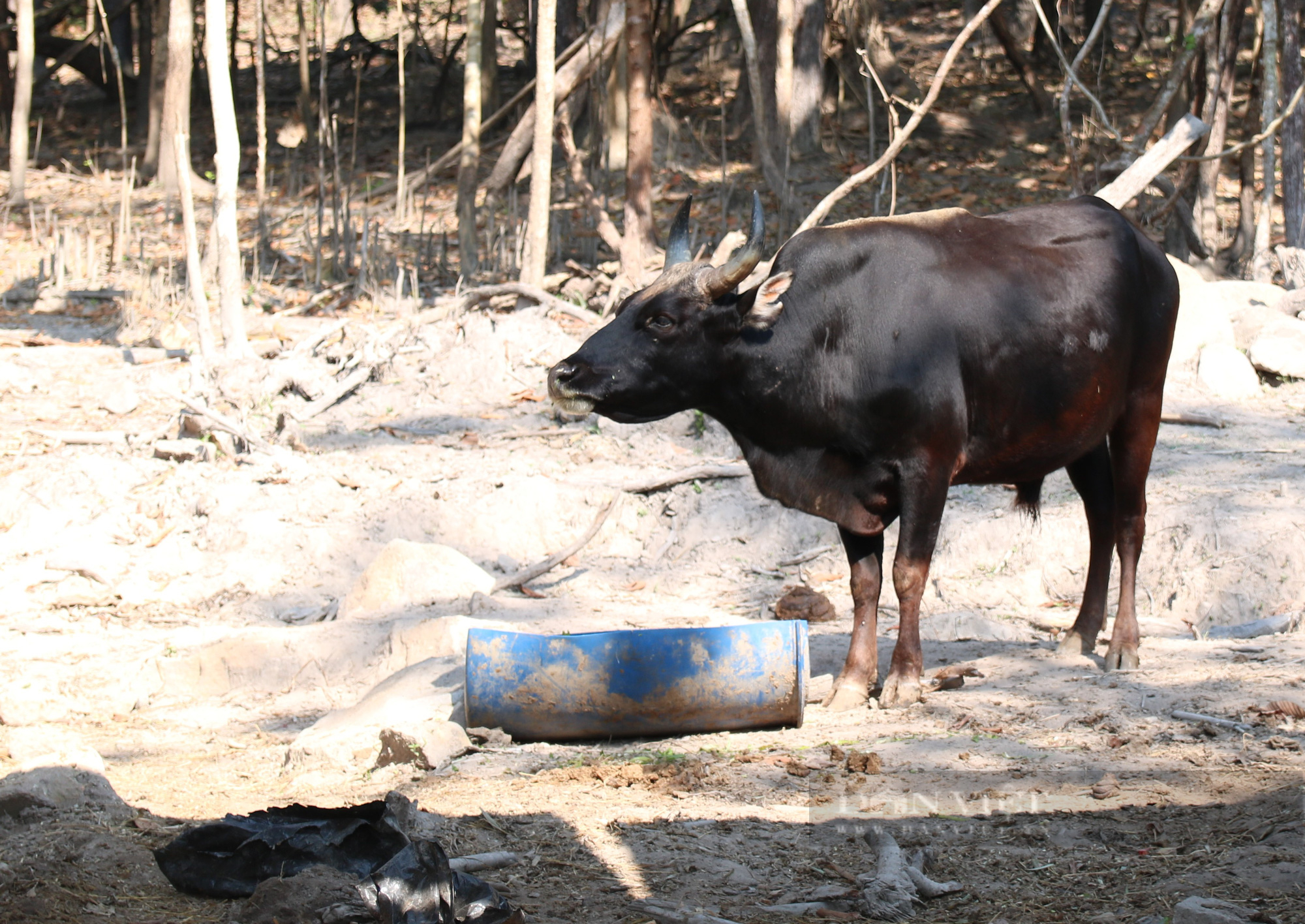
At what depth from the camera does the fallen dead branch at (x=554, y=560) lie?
7.88m

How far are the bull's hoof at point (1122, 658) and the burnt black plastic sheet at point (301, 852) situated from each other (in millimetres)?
3676

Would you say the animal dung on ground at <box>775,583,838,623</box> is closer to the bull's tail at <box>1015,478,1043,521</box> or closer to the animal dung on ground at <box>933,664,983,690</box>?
the bull's tail at <box>1015,478,1043,521</box>

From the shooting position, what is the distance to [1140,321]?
20.9ft

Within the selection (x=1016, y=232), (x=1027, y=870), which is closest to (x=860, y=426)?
(x=1016, y=232)

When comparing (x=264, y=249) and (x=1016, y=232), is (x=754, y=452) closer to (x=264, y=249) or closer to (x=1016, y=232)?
(x=1016, y=232)

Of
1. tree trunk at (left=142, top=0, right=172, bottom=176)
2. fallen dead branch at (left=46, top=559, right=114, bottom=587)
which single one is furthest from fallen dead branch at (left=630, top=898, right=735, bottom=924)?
tree trunk at (left=142, top=0, right=172, bottom=176)

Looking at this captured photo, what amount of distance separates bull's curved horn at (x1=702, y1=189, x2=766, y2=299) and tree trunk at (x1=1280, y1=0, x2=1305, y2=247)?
1013 centimetres

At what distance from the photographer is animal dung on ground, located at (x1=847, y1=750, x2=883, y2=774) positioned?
184 inches

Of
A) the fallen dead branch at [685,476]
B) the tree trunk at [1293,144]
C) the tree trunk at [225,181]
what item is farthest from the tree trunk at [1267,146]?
the tree trunk at [225,181]

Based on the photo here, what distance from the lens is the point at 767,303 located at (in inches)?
222

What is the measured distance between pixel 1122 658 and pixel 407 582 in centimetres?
388

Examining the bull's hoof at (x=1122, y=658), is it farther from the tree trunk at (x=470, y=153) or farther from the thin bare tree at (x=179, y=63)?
the thin bare tree at (x=179, y=63)

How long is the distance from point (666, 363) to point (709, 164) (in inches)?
503

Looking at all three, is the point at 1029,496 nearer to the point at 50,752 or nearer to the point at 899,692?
the point at 899,692
